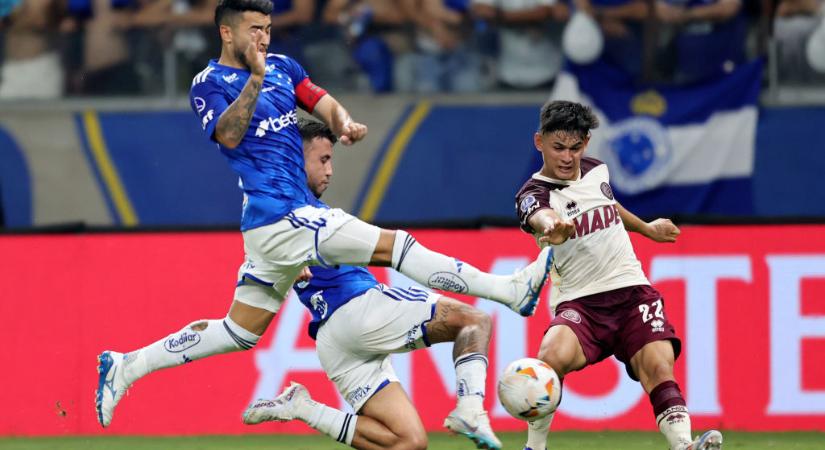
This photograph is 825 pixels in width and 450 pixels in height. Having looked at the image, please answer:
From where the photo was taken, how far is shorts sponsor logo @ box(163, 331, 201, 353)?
755cm

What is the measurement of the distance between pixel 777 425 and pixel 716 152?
340 cm

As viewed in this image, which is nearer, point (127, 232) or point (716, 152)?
point (127, 232)

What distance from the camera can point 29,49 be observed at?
13.3 meters

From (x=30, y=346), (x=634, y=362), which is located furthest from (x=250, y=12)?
(x=30, y=346)

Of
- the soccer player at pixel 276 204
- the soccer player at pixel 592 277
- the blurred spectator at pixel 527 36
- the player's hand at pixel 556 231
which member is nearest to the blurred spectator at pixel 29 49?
the blurred spectator at pixel 527 36

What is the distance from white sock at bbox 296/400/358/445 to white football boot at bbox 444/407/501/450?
1007 mm

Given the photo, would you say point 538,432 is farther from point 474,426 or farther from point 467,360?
point 474,426

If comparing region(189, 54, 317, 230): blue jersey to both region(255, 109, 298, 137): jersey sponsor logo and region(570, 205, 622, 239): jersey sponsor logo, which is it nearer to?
region(255, 109, 298, 137): jersey sponsor logo

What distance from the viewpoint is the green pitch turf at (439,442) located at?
9375mm

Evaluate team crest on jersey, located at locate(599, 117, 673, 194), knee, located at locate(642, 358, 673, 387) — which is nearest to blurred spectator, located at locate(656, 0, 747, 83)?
team crest on jersey, located at locate(599, 117, 673, 194)

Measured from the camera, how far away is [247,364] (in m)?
10.3

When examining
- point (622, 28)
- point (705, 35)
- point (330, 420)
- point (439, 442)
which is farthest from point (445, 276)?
point (705, 35)

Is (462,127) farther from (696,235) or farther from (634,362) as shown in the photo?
(634,362)

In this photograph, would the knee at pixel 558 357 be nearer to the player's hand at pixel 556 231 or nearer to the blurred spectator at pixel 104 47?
the player's hand at pixel 556 231
